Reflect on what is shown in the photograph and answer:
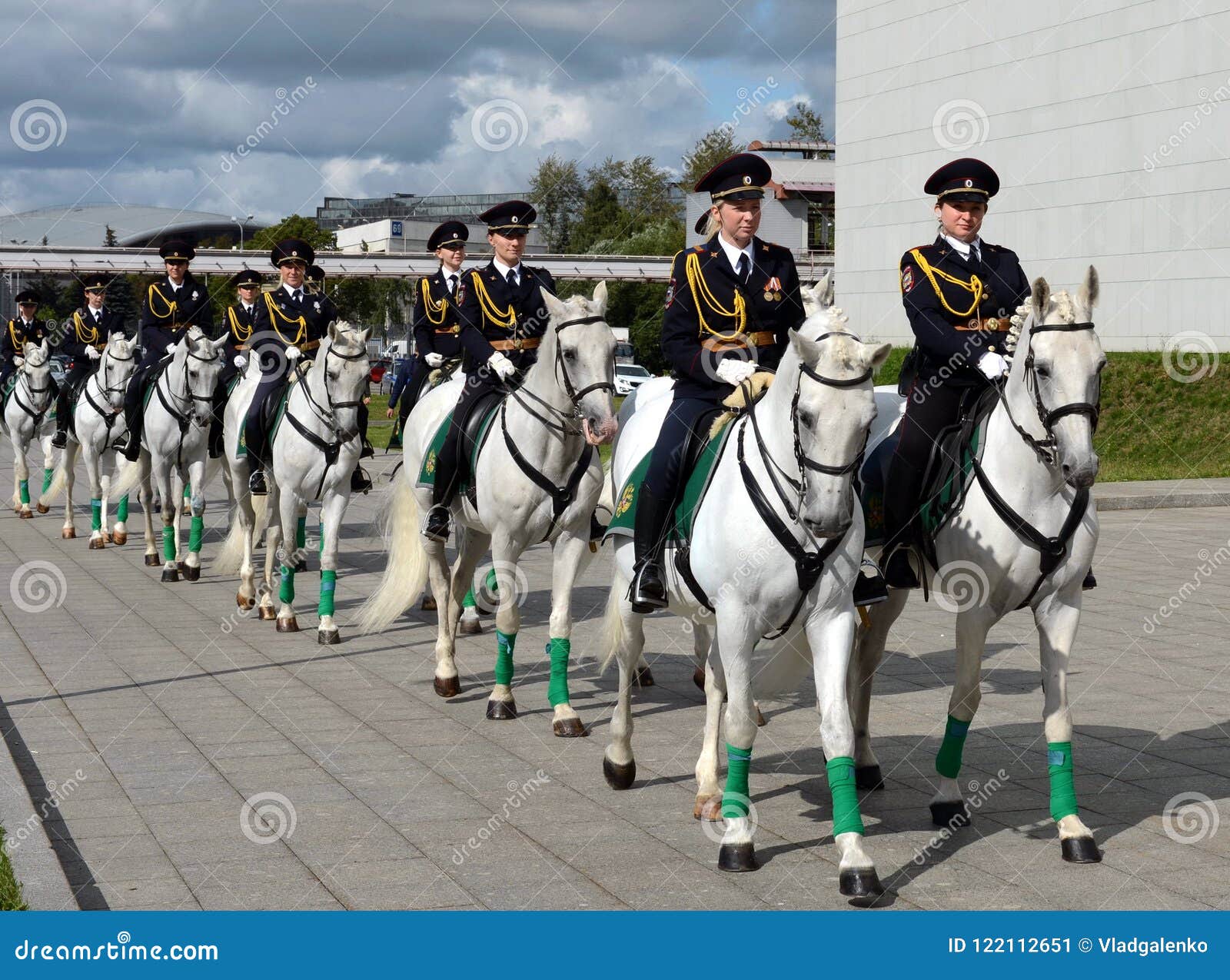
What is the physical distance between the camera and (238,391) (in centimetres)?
1430

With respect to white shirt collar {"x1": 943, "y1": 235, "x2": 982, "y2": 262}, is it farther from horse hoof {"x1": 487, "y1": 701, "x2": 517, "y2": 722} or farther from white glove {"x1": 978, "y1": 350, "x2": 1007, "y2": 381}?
horse hoof {"x1": 487, "y1": 701, "x2": 517, "y2": 722}

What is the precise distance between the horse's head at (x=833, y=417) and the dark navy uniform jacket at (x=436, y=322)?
23.3ft

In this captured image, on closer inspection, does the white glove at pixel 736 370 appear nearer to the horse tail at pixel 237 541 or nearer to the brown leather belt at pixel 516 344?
the brown leather belt at pixel 516 344

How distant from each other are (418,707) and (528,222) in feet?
11.1

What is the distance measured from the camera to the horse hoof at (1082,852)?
621 centimetres

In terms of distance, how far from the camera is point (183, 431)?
15625 mm

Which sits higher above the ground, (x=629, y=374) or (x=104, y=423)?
(x=629, y=374)

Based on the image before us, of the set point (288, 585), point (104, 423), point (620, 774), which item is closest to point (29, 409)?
point (104, 423)

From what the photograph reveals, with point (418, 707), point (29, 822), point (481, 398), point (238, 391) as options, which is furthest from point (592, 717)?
point (238, 391)

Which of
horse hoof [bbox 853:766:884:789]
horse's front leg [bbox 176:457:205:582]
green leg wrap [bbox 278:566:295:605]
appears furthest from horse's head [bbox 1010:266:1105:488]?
horse's front leg [bbox 176:457:205:582]

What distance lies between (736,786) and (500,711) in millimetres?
3109

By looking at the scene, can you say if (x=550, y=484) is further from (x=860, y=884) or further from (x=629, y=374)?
(x=629, y=374)

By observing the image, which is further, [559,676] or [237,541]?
[237,541]

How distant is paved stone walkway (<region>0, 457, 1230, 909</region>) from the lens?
5977 mm
